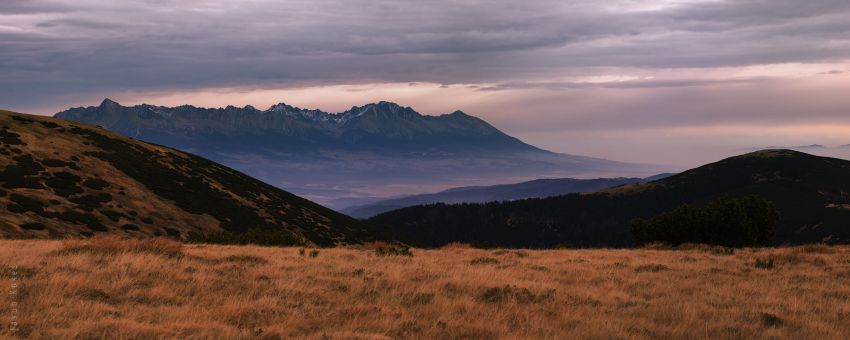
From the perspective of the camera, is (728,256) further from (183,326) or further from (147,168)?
(147,168)

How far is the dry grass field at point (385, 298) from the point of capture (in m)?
10.5

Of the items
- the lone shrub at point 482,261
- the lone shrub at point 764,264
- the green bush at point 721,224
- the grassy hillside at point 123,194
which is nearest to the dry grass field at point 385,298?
the lone shrub at point 764,264

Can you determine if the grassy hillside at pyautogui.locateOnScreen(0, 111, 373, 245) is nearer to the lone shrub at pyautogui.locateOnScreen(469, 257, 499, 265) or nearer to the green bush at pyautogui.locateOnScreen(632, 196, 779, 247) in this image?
the lone shrub at pyautogui.locateOnScreen(469, 257, 499, 265)

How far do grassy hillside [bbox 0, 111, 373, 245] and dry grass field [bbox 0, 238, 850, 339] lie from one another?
2091cm

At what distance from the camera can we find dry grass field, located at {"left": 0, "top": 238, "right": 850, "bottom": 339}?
1052 centimetres

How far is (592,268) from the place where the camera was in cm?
2009

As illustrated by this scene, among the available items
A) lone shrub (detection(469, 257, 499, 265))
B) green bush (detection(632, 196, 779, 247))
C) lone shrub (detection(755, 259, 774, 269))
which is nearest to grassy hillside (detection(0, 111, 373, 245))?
lone shrub (detection(469, 257, 499, 265))

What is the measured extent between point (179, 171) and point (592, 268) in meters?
65.2

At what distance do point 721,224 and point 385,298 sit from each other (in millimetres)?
36800

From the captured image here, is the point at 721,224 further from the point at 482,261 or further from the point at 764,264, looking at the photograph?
the point at 482,261

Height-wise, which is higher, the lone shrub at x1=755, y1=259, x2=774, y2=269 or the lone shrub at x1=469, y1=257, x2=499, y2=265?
the lone shrub at x1=755, y1=259, x2=774, y2=269

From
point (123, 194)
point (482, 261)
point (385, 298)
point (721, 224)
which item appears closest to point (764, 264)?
point (482, 261)

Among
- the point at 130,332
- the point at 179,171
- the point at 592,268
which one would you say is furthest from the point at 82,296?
the point at 179,171

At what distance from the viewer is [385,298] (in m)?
13.4
